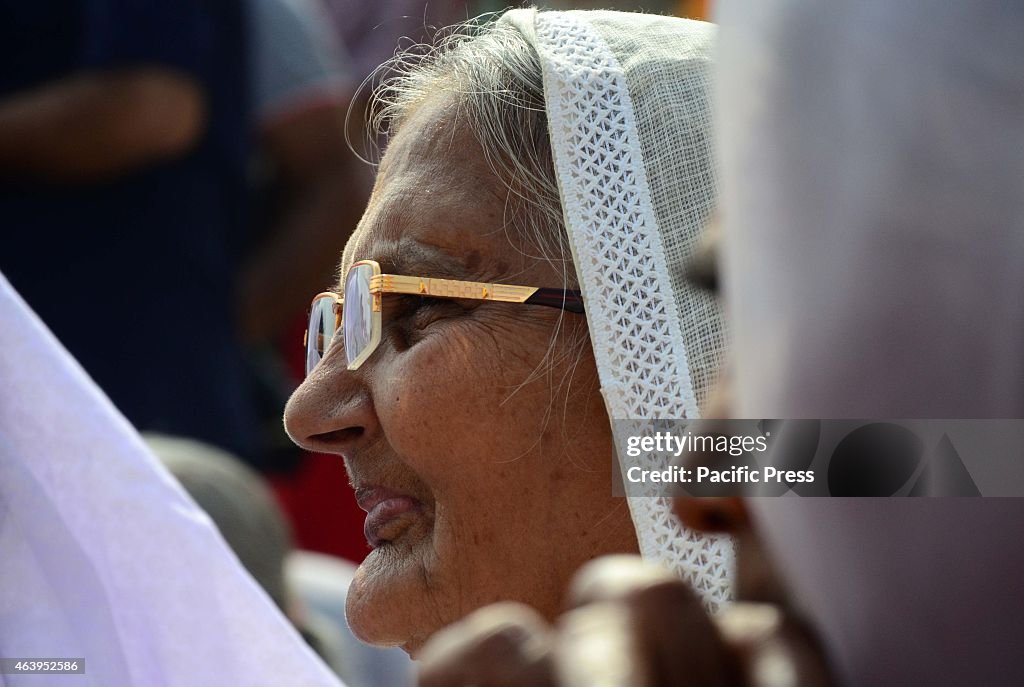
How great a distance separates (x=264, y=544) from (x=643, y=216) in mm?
1567

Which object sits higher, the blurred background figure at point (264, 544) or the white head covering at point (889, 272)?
the white head covering at point (889, 272)

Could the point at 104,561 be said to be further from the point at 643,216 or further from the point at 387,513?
the point at 643,216

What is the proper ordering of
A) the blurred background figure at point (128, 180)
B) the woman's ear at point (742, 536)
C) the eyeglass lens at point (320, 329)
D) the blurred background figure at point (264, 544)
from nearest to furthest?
the woman's ear at point (742, 536) → the eyeglass lens at point (320, 329) → the blurred background figure at point (264, 544) → the blurred background figure at point (128, 180)

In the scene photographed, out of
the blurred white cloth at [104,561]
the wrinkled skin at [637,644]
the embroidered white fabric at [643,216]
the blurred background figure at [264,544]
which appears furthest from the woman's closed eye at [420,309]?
the wrinkled skin at [637,644]

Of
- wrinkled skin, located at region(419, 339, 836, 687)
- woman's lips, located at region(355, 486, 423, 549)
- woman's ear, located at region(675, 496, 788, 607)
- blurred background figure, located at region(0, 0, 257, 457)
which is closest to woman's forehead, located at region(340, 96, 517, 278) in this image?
woman's lips, located at region(355, 486, 423, 549)

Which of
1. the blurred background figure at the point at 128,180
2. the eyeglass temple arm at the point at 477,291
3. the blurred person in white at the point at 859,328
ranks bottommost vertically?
the blurred background figure at the point at 128,180

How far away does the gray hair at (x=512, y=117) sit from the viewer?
1.97 meters

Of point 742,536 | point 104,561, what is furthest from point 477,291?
point 742,536

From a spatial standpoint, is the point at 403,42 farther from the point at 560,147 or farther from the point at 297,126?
the point at 560,147

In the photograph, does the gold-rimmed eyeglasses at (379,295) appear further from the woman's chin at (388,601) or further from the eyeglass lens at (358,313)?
the woman's chin at (388,601)

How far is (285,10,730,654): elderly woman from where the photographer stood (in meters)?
1.81

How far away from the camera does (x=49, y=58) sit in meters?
3.60

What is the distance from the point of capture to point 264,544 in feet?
10.2

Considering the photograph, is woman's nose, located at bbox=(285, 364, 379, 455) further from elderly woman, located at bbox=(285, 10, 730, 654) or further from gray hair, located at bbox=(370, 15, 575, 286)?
gray hair, located at bbox=(370, 15, 575, 286)
